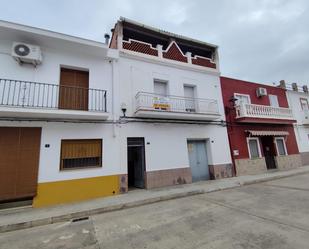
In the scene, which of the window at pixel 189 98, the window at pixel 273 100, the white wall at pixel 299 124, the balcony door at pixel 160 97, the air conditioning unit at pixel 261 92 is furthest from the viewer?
the white wall at pixel 299 124

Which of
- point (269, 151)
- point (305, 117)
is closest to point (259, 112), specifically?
point (269, 151)

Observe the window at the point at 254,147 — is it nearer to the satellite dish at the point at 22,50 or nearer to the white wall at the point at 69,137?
the white wall at the point at 69,137

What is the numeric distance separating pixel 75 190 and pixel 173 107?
6302 mm

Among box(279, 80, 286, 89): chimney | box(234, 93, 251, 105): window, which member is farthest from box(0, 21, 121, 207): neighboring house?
box(279, 80, 286, 89): chimney

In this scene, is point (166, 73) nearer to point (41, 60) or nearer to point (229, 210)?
point (41, 60)

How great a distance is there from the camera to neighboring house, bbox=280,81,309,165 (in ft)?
47.4

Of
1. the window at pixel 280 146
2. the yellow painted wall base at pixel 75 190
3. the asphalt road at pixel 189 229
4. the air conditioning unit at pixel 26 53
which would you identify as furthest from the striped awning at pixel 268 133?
the air conditioning unit at pixel 26 53

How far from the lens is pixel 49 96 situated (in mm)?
7066

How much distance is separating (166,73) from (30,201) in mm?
8824

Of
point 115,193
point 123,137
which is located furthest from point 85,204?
point 123,137

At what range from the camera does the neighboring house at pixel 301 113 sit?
14.5m

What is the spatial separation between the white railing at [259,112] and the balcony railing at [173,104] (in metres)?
1.84

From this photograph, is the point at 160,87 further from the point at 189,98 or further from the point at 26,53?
the point at 26,53

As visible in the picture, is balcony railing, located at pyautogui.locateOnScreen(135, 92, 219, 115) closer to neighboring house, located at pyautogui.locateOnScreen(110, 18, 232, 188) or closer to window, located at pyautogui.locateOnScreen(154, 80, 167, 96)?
neighboring house, located at pyautogui.locateOnScreen(110, 18, 232, 188)
